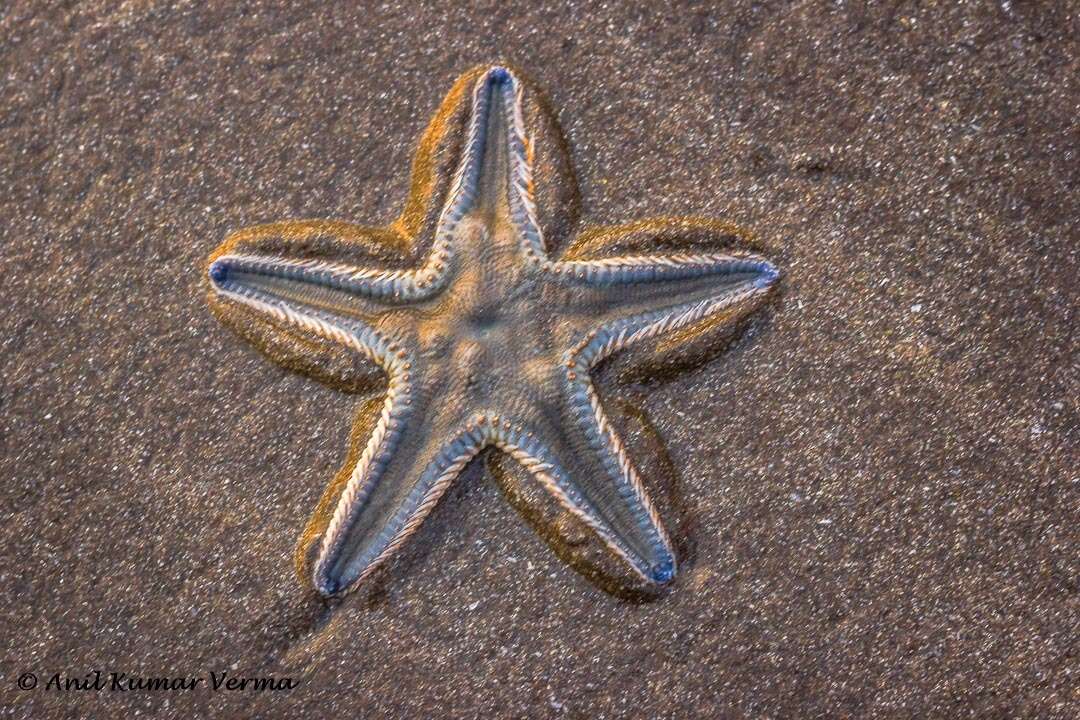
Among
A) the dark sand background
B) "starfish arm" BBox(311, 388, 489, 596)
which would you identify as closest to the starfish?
"starfish arm" BBox(311, 388, 489, 596)

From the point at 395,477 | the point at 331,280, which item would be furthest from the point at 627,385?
the point at 331,280

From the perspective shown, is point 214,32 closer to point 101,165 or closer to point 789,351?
point 101,165

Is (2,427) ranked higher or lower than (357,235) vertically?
lower

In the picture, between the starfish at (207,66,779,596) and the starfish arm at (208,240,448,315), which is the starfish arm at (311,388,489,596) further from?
the starfish arm at (208,240,448,315)

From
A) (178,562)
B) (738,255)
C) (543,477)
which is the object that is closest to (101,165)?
(178,562)

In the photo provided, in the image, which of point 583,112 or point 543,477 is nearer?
point 543,477

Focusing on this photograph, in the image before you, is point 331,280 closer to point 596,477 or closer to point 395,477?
point 395,477
